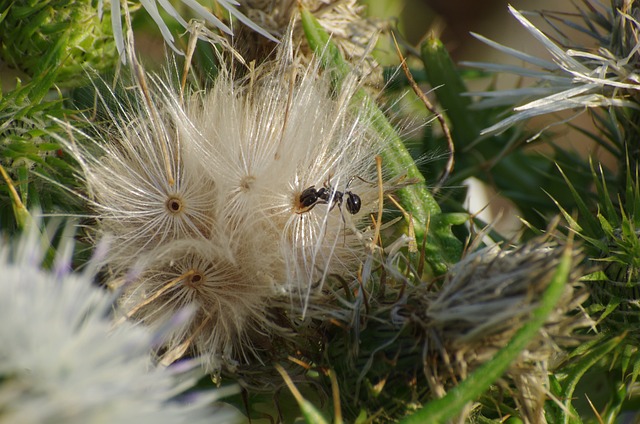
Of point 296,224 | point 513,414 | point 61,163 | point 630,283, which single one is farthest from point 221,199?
point 630,283

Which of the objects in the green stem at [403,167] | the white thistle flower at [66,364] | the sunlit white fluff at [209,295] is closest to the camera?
the white thistle flower at [66,364]

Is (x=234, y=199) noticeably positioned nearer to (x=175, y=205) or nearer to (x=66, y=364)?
(x=175, y=205)

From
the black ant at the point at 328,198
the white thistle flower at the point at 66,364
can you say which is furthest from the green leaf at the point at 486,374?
the black ant at the point at 328,198

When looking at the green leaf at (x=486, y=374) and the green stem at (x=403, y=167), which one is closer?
the green leaf at (x=486, y=374)

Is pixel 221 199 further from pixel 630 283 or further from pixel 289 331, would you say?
pixel 630 283

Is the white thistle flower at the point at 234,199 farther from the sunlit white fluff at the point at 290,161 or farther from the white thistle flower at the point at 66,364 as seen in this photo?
the white thistle flower at the point at 66,364

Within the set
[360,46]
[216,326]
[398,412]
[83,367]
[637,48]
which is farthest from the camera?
[360,46]
